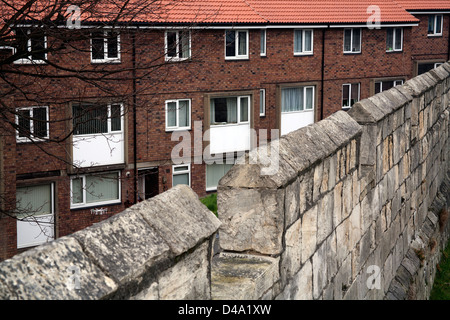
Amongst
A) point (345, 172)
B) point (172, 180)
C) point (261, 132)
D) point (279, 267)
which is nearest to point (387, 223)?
point (345, 172)

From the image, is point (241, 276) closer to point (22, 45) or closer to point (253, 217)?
point (253, 217)

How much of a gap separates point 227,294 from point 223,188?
2.63ft

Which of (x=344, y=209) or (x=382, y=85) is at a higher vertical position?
(x=382, y=85)

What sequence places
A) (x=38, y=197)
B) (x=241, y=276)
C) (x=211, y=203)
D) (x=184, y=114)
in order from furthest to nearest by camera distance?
(x=184, y=114)
(x=38, y=197)
(x=211, y=203)
(x=241, y=276)

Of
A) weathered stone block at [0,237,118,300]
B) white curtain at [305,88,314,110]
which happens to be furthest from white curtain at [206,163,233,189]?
weathered stone block at [0,237,118,300]

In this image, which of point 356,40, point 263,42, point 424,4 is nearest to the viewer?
point 263,42

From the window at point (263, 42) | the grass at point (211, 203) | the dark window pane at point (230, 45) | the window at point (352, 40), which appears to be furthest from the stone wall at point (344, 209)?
the window at point (352, 40)

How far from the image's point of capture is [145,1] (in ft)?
40.5

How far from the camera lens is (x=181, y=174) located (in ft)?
90.4

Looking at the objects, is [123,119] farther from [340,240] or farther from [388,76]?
[340,240]

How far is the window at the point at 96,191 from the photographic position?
985 inches

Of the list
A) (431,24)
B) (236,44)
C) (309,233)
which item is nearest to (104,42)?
(309,233)

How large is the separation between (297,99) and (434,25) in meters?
14.8

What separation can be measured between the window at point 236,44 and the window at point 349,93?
23.2 feet
